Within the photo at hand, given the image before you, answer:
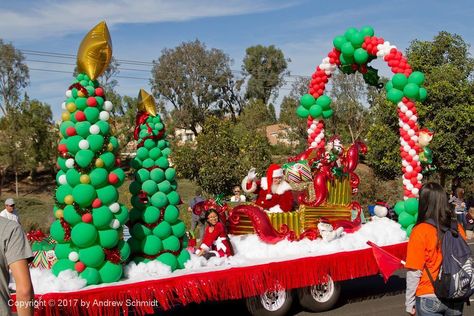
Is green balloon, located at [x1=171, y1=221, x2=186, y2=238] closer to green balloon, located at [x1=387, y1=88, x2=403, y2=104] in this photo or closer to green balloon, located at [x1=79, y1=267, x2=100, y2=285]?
green balloon, located at [x1=79, y1=267, x2=100, y2=285]

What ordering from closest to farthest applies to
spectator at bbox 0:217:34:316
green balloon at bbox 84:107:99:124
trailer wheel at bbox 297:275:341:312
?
spectator at bbox 0:217:34:316 < green balloon at bbox 84:107:99:124 < trailer wheel at bbox 297:275:341:312

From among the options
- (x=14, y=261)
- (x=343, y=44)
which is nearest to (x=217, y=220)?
(x=343, y=44)

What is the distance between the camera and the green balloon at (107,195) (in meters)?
6.49

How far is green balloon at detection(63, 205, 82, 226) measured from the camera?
6.42m

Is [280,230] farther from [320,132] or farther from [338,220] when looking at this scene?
[320,132]

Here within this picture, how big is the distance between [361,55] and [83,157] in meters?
5.13

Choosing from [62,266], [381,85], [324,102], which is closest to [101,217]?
[62,266]

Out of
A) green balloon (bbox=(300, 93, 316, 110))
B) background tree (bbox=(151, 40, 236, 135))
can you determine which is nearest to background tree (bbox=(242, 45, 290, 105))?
background tree (bbox=(151, 40, 236, 135))

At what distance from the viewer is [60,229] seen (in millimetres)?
6520

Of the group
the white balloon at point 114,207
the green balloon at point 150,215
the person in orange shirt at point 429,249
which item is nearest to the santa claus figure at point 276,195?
the green balloon at point 150,215

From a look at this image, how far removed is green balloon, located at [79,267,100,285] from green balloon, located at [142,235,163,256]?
811 mm

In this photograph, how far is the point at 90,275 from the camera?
6.25 m

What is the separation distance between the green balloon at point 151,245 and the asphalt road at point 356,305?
1.46 metres

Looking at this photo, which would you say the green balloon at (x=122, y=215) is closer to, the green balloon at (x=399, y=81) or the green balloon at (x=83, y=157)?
the green balloon at (x=83, y=157)
